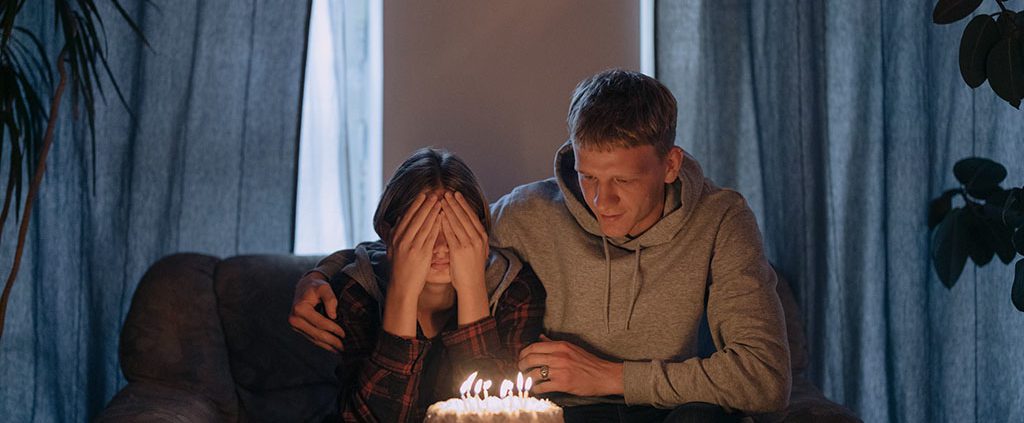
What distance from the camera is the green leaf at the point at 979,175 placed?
2.80 metres

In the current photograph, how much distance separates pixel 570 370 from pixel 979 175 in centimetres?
150

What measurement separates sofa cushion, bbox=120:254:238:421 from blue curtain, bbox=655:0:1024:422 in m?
1.50

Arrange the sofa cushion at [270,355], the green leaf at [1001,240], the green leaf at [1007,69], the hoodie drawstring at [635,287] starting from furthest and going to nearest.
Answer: the green leaf at [1001,240] → the sofa cushion at [270,355] → the green leaf at [1007,69] → the hoodie drawstring at [635,287]

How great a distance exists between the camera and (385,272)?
2316 mm

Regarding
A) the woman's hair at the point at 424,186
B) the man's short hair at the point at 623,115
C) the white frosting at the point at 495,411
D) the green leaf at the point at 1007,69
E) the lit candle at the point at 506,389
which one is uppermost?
the green leaf at the point at 1007,69

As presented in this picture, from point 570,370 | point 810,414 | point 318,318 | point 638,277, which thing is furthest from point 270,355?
point 810,414

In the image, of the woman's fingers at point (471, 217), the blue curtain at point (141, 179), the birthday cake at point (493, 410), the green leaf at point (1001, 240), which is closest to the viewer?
the birthday cake at point (493, 410)

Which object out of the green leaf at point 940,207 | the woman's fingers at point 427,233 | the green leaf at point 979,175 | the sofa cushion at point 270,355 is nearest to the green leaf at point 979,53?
the green leaf at point 979,175

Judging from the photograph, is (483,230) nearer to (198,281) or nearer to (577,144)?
(577,144)

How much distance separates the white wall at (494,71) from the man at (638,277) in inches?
23.9

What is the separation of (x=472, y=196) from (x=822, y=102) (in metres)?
1.33

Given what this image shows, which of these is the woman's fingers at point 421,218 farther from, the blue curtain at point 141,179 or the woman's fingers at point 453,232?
the blue curtain at point 141,179

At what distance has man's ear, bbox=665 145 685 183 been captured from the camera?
217cm

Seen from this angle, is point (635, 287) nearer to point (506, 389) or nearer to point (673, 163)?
point (673, 163)
